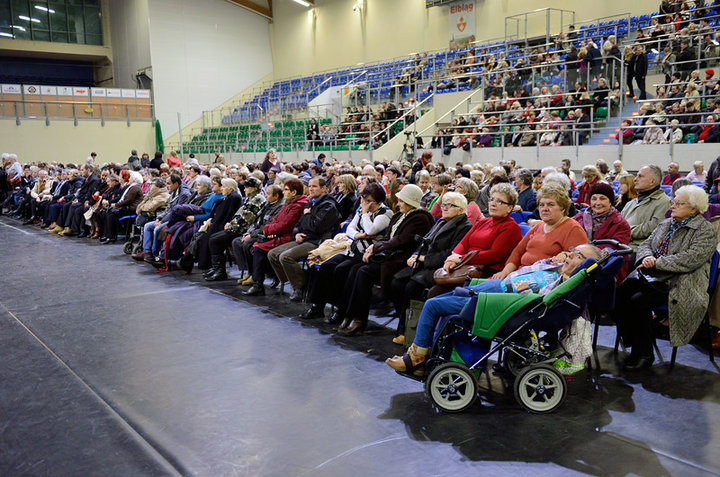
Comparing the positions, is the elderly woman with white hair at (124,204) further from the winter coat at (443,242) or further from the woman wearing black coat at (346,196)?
the winter coat at (443,242)

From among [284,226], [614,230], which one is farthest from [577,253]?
[284,226]

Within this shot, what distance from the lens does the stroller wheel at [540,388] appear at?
10.1ft

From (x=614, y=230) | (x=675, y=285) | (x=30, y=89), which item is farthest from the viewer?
(x=30, y=89)

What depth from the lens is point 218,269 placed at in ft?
21.9

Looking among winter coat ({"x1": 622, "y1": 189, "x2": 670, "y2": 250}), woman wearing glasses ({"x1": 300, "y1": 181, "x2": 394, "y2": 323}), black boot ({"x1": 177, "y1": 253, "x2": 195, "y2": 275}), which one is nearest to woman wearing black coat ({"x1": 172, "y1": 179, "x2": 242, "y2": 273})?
black boot ({"x1": 177, "y1": 253, "x2": 195, "y2": 275})

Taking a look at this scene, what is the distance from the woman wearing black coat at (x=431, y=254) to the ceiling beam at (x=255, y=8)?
2498cm

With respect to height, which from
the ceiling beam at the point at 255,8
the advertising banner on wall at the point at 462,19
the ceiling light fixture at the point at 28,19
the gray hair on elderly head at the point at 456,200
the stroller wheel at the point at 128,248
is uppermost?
the ceiling beam at the point at 255,8

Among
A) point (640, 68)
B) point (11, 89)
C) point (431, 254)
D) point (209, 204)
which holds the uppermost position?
point (11, 89)

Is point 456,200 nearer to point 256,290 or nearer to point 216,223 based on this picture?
point 256,290

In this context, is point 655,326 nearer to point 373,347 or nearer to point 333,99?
point 373,347

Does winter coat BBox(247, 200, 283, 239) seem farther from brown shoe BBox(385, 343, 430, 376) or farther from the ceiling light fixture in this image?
the ceiling light fixture

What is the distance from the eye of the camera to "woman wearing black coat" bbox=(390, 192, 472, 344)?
4230 mm

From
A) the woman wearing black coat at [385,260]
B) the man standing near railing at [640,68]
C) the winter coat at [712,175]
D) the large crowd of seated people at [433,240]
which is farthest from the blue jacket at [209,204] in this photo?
the man standing near railing at [640,68]

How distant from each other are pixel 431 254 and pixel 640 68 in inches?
384
